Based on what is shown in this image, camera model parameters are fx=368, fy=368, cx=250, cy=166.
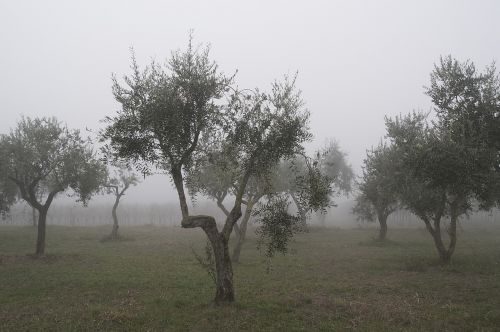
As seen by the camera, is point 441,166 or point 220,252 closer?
point 220,252

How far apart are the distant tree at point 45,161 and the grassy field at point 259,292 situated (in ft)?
19.6

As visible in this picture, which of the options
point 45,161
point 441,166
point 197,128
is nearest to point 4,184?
Answer: point 45,161

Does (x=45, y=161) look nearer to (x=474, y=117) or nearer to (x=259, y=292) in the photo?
(x=259, y=292)

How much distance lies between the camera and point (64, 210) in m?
124

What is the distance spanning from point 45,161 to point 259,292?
77.0ft

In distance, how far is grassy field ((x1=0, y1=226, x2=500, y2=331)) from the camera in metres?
14.8

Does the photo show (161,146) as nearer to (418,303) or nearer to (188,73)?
(188,73)

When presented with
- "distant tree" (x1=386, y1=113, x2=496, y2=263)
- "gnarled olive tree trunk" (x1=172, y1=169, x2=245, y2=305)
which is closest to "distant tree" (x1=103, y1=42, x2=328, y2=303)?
"gnarled olive tree trunk" (x1=172, y1=169, x2=245, y2=305)

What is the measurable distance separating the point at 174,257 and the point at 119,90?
20202mm

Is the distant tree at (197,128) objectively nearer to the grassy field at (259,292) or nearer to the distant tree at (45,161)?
the grassy field at (259,292)

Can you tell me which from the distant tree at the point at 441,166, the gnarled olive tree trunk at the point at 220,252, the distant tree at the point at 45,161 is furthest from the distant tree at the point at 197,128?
the distant tree at the point at 45,161

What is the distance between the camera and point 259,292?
2027cm

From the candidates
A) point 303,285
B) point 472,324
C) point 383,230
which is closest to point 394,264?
point 303,285

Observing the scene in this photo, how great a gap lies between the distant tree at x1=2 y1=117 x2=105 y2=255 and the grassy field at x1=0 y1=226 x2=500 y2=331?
5975mm
